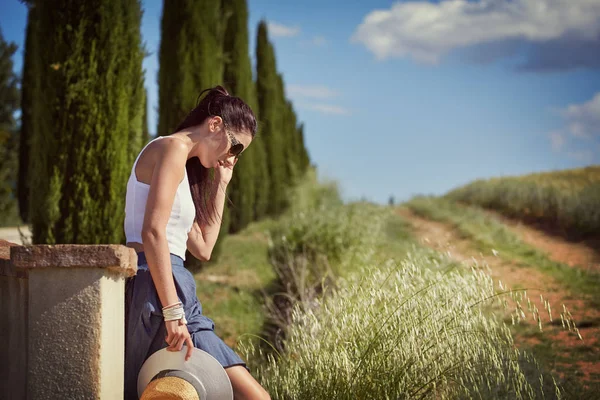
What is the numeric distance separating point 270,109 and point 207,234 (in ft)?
47.1

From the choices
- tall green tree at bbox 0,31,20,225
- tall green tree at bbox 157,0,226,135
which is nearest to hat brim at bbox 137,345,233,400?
tall green tree at bbox 157,0,226,135

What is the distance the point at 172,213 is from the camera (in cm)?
220

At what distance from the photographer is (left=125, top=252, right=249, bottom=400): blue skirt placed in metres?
2.13

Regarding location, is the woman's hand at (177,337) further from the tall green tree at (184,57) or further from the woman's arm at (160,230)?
the tall green tree at (184,57)

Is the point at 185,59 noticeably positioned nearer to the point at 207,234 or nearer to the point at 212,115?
the point at 207,234

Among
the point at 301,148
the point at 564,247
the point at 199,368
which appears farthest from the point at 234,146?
the point at 301,148

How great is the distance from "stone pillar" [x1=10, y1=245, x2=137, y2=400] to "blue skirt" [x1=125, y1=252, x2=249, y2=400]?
148mm

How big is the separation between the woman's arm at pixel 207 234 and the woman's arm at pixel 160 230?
21.4 inches

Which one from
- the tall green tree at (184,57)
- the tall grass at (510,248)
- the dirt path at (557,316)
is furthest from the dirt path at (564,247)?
the tall green tree at (184,57)

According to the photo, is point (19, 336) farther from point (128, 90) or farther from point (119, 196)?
point (128, 90)

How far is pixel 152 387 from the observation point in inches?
79.6

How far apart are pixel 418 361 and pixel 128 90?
380 cm

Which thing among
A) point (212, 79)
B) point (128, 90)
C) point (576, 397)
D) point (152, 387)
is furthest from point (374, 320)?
point (212, 79)

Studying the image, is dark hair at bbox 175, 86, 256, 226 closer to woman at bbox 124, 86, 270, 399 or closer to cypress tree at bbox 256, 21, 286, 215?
woman at bbox 124, 86, 270, 399
